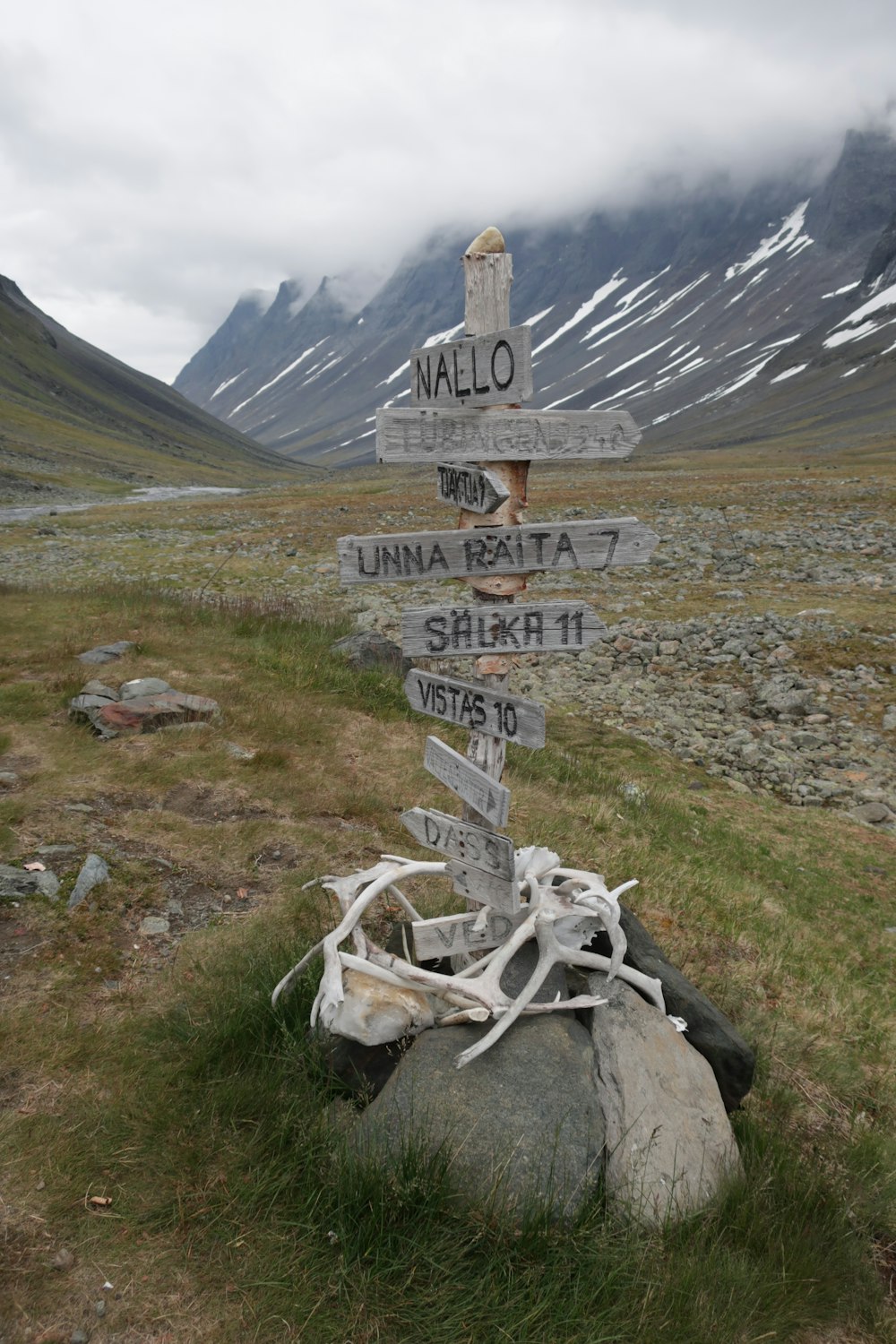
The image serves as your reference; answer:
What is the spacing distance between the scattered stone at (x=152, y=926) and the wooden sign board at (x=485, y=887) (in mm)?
2470

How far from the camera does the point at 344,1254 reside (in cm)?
360

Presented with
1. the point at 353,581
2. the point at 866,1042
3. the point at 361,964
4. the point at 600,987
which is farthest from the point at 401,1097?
the point at 866,1042

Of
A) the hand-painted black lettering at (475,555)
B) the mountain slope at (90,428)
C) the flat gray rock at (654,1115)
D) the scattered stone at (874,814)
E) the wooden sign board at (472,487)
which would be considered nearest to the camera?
the flat gray rock at (654,1115)

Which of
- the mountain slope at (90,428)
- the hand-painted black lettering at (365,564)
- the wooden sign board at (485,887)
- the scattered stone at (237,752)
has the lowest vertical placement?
the scattered stone at (237,752)

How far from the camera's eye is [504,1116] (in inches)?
161

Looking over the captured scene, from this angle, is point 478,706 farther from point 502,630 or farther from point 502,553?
point 502,553

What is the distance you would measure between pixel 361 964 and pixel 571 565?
2565mm

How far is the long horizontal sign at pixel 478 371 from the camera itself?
4.36m

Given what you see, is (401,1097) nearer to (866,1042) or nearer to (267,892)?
(267,892)

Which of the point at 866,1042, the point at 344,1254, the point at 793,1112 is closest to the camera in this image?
the point at 344,1254

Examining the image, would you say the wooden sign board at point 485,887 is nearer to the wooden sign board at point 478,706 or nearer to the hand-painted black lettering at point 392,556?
the wooden sign board at point 478,706

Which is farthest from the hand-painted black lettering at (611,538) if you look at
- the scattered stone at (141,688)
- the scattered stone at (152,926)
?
the scattered stone at (141,688)

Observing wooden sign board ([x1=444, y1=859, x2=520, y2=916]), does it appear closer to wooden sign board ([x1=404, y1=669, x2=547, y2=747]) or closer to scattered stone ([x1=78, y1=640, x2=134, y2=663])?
wooden sign board ([x1=404, y1=669, x2=547, y2=747])

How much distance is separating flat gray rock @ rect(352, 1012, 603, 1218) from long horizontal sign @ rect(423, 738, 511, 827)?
1.20 metres
